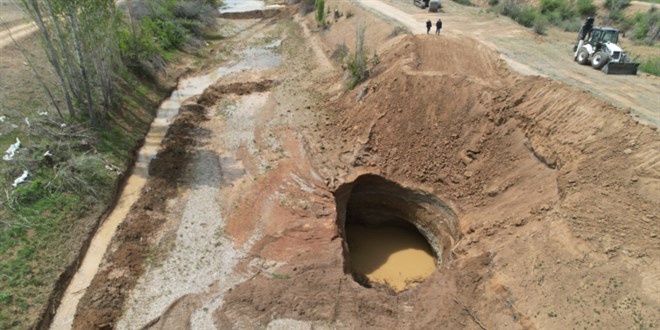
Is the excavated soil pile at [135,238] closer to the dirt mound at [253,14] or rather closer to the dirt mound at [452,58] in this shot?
the dirt mound at [452,58]

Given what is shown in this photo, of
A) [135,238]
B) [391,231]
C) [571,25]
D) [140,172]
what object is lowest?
[391,231]

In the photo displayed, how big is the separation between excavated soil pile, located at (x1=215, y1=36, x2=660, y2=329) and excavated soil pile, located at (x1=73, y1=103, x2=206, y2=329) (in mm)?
3491

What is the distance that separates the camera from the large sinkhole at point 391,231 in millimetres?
15398

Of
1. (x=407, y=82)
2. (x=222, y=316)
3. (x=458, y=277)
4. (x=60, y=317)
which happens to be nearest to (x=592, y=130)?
(x=458, y=277)

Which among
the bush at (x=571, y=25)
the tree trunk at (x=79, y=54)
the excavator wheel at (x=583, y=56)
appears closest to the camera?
the tree trunk at (x=79, y=54)

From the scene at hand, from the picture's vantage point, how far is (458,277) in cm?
1246

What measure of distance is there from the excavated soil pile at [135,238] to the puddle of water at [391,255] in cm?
805

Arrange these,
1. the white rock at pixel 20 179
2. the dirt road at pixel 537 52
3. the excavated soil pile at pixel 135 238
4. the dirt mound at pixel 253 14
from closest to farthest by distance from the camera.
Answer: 1. the excavated soil pile at pixel 135 238
2. the white rock at pixel 20 179
3. the dirt road at pixel 537 52
4. the dirt mound at pixel 253 14

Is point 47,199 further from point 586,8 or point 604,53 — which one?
point 586,8

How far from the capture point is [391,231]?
18.2 metres

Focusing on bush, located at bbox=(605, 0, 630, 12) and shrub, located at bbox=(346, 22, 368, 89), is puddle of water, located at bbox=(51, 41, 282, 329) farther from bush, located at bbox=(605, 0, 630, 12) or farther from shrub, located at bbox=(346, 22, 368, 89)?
bush, located at bbox=(605, 0, 630, 12)

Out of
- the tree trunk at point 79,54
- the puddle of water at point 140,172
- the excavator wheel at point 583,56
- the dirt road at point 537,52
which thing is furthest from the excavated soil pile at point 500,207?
the tree trunk at point 79,54

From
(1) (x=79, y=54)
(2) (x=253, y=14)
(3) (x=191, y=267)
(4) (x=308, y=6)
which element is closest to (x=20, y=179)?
(1) (x=79, y=54)

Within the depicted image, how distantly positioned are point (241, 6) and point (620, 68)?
148 ft
